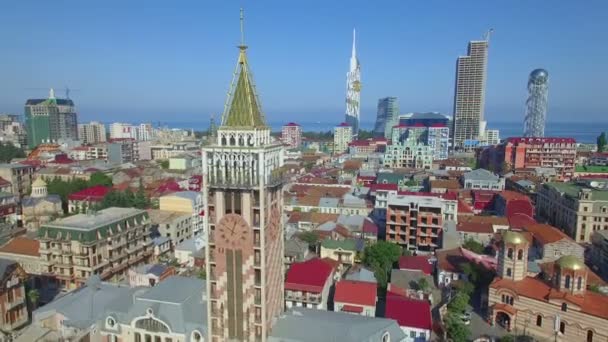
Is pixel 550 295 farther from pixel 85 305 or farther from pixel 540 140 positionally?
pixel 540 140

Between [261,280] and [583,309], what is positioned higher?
[261,280]

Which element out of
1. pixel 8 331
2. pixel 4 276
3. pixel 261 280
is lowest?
pixel 8 331

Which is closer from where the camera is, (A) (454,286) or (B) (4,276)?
(B) (4,276)

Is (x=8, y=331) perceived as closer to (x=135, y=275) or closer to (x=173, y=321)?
(x=135, y=275)

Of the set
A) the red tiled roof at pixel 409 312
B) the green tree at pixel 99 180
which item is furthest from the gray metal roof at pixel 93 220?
the green tree at pixel 99 180

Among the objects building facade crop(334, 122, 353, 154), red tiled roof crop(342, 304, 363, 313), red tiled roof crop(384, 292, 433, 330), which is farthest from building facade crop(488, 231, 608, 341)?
building facade crop(334, 122, 353, 154)

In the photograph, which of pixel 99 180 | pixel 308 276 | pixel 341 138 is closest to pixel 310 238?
pixel 308 276

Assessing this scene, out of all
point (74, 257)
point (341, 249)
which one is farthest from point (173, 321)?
point (341, 249)

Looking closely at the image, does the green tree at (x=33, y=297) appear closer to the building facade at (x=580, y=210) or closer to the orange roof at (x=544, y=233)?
the orange roof at (x=544, y=233)
